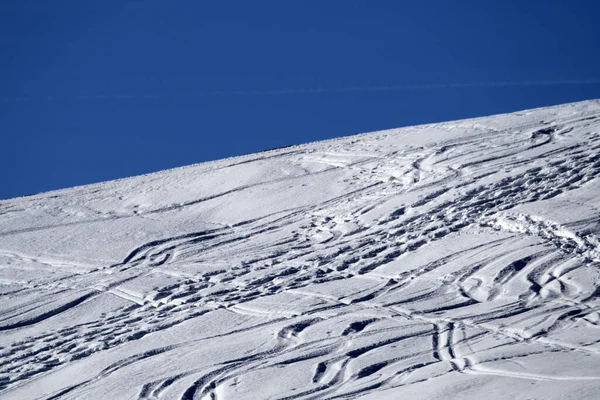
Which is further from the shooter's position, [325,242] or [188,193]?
[188,193]

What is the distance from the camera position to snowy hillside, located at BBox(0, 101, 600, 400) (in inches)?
223

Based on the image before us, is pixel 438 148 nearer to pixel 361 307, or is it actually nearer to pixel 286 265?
pixel 286 265

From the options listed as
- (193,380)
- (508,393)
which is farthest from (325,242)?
(508,393)

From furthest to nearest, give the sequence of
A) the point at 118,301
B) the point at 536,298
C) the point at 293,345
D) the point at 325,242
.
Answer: the point at 325,242
the point at 118,301
the point at 536,298
the point at 293,345

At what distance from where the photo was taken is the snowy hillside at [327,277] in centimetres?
568

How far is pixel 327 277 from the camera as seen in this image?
7.66 m

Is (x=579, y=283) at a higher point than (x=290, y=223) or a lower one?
lower

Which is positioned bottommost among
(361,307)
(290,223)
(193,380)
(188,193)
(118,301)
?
(193,380)

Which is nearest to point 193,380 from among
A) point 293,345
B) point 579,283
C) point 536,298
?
point 293,345

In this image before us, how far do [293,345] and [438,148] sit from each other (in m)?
5.82

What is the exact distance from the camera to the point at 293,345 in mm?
6211

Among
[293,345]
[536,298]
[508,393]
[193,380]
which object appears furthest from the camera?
[536,298]

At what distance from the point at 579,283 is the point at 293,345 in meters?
2.28

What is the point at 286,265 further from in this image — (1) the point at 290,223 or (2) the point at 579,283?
(2) the point at 579,283
